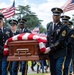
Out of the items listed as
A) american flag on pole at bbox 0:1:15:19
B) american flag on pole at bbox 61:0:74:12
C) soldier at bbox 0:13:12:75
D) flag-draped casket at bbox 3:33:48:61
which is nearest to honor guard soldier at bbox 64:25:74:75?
flag-draped casket at bbox 3:33:48:61

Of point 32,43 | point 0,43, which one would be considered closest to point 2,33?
point 0,43

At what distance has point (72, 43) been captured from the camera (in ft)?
26.3

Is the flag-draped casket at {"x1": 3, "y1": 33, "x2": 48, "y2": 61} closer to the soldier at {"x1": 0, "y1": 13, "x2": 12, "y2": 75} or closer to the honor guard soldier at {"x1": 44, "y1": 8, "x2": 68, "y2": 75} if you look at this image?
the honor guard soldier at {"x1": 44, "y1": 8, "x2": 68, "y2": 75}

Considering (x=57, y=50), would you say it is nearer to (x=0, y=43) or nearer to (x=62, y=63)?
(x=62, y=63)

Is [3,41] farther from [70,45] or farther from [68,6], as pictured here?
[68,6]

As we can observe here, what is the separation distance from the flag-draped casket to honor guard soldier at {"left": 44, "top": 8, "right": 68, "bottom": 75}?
0.18 metres

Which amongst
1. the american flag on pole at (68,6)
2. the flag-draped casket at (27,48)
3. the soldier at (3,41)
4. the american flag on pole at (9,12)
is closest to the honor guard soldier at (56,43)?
the flag-draped casket at (27,48)

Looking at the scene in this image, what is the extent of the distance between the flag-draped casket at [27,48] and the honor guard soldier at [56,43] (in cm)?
18

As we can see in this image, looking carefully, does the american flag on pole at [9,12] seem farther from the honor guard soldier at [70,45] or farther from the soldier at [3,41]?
the honor guard soldier at [70,45]

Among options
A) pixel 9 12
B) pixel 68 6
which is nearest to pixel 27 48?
pixel 68 6

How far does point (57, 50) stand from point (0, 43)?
1654 millimetres

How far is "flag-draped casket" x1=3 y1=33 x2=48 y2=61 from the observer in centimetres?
731

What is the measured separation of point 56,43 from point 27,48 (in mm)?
675

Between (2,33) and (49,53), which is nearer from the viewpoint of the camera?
(49,53)
